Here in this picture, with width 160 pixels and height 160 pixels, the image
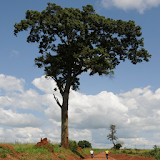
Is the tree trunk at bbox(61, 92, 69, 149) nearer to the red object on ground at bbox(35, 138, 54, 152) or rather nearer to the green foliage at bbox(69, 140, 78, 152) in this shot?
the green foliage at bbox(69, 140, 78, 152)

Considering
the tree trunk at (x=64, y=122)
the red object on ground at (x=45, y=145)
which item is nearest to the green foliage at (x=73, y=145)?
the tree trunk at (x=64, y=122)

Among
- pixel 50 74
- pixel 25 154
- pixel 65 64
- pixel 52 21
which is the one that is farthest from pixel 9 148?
pixel 52 21

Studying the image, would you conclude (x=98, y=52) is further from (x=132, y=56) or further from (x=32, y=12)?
(x=32, y=12)

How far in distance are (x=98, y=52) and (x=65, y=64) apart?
520 cm

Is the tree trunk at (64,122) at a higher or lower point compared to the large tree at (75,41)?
lower

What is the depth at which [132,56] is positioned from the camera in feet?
97.0

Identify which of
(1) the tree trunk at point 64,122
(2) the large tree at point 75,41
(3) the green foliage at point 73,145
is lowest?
(3) the green foliage at point 73,145

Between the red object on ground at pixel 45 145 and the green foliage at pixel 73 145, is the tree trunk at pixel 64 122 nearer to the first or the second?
the green foliage at pixel 73 145

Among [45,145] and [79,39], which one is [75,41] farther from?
[45,145]

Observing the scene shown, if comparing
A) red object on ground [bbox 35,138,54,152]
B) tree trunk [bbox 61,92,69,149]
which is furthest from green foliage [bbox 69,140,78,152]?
red object on ground [bbox 35,138,54,152]

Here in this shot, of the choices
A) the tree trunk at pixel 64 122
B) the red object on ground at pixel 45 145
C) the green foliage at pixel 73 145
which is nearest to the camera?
the red object on ground at pixel 45 145

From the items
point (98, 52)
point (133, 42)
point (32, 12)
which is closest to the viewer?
point (98, 52)

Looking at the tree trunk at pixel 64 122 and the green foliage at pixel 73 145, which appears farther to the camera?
the green foliage at pixel 73 145

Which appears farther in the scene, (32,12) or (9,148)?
(32,12)
